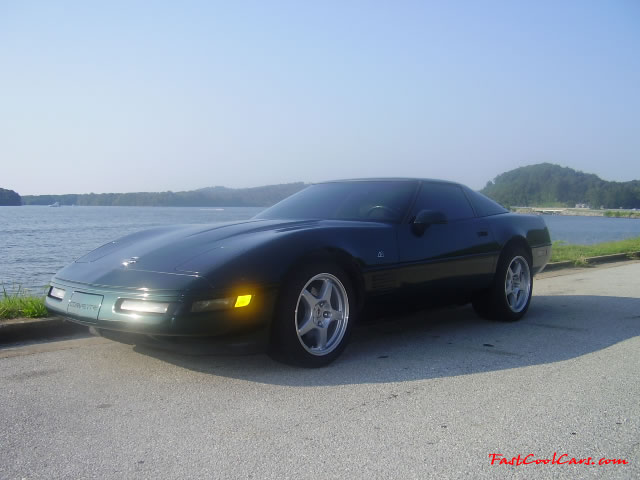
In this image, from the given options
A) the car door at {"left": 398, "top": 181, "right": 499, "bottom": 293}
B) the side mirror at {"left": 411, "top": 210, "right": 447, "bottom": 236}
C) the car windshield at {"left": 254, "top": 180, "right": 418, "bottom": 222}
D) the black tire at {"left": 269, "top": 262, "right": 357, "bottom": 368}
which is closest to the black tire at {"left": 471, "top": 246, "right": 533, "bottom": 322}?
the car door at {"left": 398, "top": 181, "right": 499, "bottom": 293}

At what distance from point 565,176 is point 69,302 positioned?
190 feet

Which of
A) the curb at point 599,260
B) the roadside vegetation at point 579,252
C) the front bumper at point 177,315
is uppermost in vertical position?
the front bumper at point 177,315

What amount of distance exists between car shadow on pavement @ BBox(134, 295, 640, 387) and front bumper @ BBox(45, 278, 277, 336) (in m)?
0.32

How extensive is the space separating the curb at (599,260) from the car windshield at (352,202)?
19.9ft

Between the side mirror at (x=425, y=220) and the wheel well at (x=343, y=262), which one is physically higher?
the side mirror at (x=425, y=220)

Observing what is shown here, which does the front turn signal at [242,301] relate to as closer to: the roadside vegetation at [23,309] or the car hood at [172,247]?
the car hood at [172,247]

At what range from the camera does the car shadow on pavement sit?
3533 millimetres

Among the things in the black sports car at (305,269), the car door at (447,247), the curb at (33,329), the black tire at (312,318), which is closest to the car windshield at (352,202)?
the black sports car at (305,269)

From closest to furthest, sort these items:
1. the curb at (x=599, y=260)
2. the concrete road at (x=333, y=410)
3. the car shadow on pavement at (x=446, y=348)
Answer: the concrete road at (x=333, y=410) → the car shadow on pavement at (x=446, y=348) → the curb at (x=599, y=260)

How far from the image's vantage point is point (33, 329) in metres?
4.45

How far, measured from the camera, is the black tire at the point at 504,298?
16.8 feet

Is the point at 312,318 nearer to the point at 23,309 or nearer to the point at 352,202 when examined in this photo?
the point at 352,202

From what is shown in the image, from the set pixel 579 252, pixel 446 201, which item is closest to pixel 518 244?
pixel 446 201

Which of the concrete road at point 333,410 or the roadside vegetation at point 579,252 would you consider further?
the roadside vegetation at point 579,252
